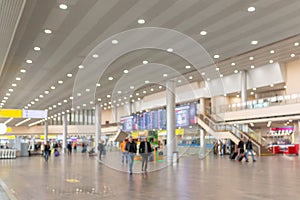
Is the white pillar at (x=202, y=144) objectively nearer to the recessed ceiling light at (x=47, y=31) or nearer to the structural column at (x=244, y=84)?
the structural column at (x=244, y=84)

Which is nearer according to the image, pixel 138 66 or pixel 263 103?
pixel 138 66

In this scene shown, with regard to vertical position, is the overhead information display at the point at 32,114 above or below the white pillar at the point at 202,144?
above

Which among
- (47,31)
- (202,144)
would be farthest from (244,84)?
(47,31)

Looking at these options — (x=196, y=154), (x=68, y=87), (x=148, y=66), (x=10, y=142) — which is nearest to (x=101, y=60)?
(x=148, y=66)

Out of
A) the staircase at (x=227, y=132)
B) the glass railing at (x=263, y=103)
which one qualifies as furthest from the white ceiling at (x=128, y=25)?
the staircase at (x=227, y=132)

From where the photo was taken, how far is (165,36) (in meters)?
14.9

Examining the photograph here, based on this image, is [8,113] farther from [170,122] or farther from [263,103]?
[263,103]

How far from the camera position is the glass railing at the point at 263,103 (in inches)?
1249

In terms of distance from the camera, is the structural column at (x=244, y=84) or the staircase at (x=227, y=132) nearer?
the staircase at (x=227, y=132)

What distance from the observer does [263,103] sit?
1364 inches

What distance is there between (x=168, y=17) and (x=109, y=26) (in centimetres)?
246

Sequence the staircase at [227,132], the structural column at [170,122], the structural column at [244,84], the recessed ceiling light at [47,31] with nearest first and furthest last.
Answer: the recessed ceiling light at [47,31], the structural column at [170,122], the staircase at [227,132], the structural column at [244,84]

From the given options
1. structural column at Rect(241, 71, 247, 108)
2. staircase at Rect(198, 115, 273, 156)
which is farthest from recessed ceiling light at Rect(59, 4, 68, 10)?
structural column at Rect(241, 71, 247, 108)

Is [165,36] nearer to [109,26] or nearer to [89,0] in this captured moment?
[109,26]
